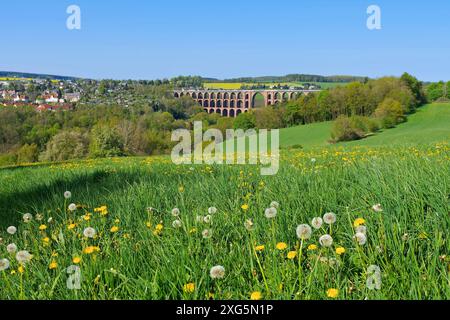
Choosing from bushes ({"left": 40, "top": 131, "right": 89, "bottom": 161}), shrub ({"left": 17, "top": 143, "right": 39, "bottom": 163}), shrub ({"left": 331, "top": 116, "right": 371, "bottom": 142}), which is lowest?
shrub ({"left": 17, "top": 143, "right": 39, "bottom": 163})

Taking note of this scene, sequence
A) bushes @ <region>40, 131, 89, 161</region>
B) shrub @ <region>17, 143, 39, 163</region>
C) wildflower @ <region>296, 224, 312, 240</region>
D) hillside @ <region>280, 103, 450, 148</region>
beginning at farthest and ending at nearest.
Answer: shrub @ <region>17, 143, 39, 163</region> < bushes @ <region>40, 131, 89, 161</region> < hillside @ <region>280, 103, 450, 148</region> < wildflower @ <region>296, 224, 312, 240</region>

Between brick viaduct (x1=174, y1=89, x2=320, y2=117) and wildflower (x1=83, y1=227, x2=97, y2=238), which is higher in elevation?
brick viaduct (x1=174, y1=89, x2=320, y2=117)

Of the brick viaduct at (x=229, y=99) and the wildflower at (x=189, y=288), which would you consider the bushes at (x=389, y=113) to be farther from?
the wildflower at (x=189, y=288)

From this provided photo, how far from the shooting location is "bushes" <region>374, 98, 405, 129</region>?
66438mm

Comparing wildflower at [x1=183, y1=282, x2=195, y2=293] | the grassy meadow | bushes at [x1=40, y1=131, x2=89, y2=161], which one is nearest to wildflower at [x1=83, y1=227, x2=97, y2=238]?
the grassy meadow

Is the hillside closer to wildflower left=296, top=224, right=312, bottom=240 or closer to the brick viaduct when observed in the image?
wildflower left=296, top=224, right=312, bottom=240

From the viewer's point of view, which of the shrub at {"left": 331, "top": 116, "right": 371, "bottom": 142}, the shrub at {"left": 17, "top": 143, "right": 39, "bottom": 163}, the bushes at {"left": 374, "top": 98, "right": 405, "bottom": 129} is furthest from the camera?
the shrub at {"left": 17, "top": 143, "right": 39, "bottom": 163}

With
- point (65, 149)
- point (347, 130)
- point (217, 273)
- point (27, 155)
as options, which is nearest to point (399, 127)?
point (347, 130)

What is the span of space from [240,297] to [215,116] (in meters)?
122

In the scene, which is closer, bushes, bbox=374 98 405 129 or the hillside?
the hillside

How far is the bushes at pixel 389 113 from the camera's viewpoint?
66.4 metres
